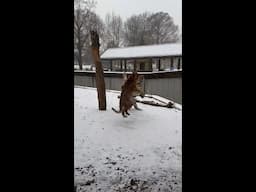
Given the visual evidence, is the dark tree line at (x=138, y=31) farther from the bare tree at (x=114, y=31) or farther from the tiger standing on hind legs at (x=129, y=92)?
the tiger standing on hind legs at (x=129, y=92)

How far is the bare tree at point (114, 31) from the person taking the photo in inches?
2307

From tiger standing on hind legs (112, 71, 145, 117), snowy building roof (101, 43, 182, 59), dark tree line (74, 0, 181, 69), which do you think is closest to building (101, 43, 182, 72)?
snowy building roof (101, 43, 182, 59)

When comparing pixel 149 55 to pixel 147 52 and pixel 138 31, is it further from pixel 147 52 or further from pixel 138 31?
pixel 138 31

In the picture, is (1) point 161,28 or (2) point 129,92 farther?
(1) point 161,28

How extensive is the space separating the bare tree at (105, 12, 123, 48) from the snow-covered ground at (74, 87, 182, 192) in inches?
2003

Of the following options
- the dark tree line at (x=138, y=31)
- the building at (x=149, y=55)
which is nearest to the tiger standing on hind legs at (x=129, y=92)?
the building at (x=149, y=55)

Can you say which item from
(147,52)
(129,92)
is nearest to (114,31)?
(147,52)

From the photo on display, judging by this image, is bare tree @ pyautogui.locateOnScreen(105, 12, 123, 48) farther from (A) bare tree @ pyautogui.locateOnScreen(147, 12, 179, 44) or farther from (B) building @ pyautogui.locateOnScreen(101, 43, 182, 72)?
(B) building @ pyautogui.locateOnScreen(101, 43, 182, 72)

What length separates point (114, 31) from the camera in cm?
6112

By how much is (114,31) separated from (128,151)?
190ft
